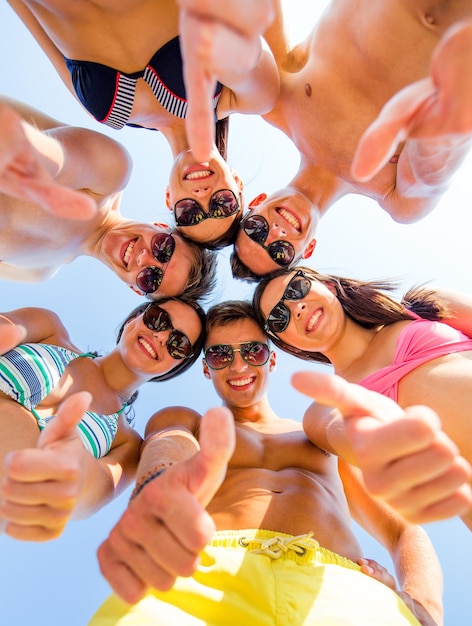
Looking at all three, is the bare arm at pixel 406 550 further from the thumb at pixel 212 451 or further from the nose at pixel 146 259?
the nose at pixel 146 259

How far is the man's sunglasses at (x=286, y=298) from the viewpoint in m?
3.24

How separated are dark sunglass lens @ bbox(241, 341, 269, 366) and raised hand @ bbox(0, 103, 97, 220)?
206cm

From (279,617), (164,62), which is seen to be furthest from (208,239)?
(279,617)

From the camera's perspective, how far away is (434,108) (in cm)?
146

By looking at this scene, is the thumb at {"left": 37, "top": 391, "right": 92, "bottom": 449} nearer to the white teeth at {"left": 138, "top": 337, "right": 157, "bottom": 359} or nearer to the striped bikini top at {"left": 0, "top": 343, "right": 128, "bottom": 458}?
the striped bikini top at {"left": 0, "top": 343, "right": 128, "bottom": 458}

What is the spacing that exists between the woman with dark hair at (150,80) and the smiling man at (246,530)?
93cm

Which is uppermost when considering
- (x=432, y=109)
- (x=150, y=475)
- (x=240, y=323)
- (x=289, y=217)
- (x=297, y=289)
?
(x=432, y=109)

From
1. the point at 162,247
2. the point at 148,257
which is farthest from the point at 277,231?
the point at 148,257

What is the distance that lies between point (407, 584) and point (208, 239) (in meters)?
2.57

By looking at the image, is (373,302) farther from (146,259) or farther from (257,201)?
(146,259)

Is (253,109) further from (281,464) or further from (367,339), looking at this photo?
(281,464)

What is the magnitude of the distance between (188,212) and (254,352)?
1147 millimetres

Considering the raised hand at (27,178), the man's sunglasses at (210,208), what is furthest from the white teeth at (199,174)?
the raised hand at (27,178)

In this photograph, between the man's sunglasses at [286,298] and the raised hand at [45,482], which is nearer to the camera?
the raised hand at [45,482]
